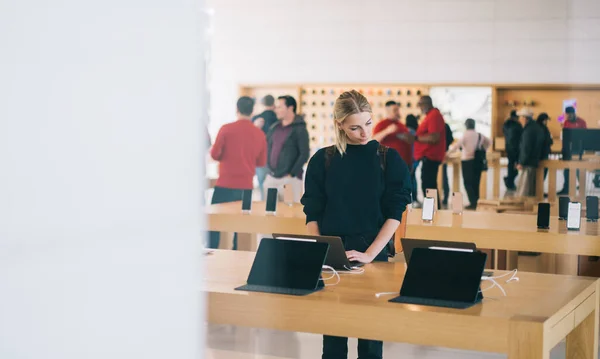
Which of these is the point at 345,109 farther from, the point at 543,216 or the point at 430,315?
the point at 543,216

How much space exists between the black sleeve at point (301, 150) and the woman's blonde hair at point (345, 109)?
4578 mm

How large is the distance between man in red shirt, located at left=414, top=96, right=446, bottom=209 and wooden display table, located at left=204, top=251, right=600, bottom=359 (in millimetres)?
6908

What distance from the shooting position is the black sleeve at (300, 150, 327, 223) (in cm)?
332

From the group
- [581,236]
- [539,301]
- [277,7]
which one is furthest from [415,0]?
[539,301]

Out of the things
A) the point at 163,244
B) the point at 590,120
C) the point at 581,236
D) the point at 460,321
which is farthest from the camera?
the point at 590,120

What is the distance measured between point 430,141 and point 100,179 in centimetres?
948

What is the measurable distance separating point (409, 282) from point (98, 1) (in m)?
2.06

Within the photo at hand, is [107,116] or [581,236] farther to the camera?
[581,236]

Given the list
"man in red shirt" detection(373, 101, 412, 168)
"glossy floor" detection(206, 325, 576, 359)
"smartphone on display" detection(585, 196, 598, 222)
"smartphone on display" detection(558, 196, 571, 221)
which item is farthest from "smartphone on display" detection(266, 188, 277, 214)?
"man in red shirt" detection(373, 101, 412, 168)

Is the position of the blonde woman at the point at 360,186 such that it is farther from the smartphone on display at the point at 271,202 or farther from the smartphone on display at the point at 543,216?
the smartphone on display at the point at 271,202

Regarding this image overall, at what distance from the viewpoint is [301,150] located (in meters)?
8.00

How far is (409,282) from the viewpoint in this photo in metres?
2.61

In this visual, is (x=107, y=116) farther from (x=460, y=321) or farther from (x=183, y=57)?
(x=460, y=321)

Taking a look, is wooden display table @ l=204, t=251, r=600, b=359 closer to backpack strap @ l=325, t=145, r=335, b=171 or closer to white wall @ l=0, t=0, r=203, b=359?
backpack strap @ l=325, t=145, r=335, b=171
